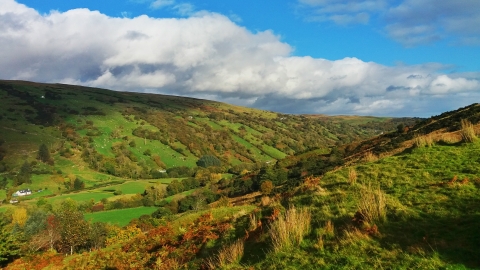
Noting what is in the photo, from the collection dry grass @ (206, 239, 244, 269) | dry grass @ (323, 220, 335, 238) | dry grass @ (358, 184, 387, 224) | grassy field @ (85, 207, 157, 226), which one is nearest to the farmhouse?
grassy field @ (85, 207, 157, 226)

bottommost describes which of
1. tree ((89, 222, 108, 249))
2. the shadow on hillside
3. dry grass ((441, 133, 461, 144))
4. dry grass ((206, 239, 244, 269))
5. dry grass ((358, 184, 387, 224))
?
tree ((89, 222, 108, 249))

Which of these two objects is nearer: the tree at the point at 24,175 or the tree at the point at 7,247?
the tree at the point at 7,247

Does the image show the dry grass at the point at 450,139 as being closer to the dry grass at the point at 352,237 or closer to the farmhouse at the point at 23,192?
the dry grass at the point at 352,237

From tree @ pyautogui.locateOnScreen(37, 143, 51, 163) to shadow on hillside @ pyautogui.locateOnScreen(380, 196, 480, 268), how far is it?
148 metres

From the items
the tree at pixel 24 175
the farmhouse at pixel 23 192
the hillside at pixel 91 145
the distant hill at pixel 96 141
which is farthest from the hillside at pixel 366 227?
the distant hill at pixel 96 141

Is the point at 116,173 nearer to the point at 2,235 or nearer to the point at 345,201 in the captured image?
the point at 2,235

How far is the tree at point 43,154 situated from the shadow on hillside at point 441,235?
148 m

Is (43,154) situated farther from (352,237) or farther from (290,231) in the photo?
(352,237)

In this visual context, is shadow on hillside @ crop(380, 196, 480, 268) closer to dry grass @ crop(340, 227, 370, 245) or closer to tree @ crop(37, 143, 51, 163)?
dry grass @ crop(340, 227, 370, 245)

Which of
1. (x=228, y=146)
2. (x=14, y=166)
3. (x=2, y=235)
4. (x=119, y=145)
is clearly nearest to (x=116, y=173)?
(x=119, y=145)

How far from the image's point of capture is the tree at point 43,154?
131500mm

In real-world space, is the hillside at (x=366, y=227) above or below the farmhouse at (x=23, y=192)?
above

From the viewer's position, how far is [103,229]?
62.0 m

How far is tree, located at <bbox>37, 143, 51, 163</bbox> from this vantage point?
431 feet
